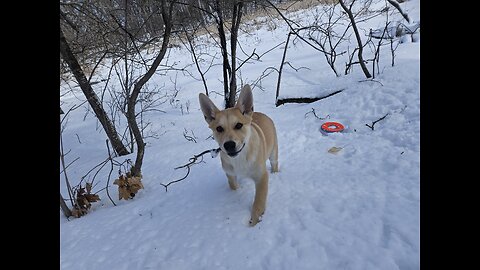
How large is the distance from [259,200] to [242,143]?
65 centimetres

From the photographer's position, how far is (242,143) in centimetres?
280

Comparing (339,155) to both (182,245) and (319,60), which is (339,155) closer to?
(182,245)

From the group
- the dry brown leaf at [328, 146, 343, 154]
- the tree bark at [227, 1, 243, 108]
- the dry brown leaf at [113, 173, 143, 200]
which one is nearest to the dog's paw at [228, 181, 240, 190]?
the dry brown leaf at [113, 173, 143, 200]

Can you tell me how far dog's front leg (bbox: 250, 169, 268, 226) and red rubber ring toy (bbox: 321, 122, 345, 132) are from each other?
224 centimetres

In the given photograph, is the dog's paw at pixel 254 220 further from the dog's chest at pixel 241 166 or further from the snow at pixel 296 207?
the dog's chest at pixel 241 166

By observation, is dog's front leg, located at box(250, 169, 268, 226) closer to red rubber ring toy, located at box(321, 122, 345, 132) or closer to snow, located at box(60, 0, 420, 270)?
snow, located at box(60, 0, 420, 270)

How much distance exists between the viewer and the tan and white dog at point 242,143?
2.72 meters

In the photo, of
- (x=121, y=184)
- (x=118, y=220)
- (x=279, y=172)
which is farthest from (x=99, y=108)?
(x=279, y=172)

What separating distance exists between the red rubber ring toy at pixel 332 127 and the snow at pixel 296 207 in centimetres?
12

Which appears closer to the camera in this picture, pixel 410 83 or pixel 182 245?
pixel 182 245

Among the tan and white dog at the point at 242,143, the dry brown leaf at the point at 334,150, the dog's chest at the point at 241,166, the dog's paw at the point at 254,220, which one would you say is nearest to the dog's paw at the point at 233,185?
the tan and white dog at the point at 242,143

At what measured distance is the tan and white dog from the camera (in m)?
2.72
